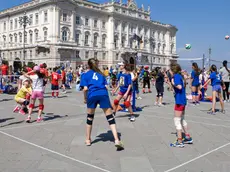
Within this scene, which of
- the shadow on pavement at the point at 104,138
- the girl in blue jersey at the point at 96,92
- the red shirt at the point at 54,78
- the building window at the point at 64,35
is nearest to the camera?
the girl in blue jersey at the point at 96,92

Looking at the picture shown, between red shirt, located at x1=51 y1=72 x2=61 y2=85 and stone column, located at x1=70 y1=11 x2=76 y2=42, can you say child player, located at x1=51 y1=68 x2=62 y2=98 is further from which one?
stone column, located at x1=70 y1=11 x2=76 y2=42

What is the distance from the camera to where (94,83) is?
584 centimetres

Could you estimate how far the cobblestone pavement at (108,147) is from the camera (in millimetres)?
4797

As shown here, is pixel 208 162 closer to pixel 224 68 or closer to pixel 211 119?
pixel 211 119

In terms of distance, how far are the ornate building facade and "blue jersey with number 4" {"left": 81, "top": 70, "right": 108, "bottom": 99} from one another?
44.5 metres

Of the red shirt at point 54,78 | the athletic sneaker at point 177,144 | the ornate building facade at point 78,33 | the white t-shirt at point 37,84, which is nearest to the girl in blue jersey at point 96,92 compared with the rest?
the athletic sneaker at point 177,144

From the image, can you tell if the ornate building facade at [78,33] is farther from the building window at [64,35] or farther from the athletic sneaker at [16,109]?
the athletic sneaker at [16,109]

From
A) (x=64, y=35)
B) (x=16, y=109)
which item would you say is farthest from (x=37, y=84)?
(x=64, y=35)

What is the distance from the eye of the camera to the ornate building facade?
5890cm

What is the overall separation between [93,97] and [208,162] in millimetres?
2376

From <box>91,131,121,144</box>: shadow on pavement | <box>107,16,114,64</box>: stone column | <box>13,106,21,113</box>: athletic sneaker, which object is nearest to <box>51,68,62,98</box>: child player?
<box>13,106,21,113</box>: athletic sneaker

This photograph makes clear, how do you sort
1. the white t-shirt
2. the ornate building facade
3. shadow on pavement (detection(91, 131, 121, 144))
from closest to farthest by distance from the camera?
shadow on pavement (detection(91, 131, 121, 144)) < the white t-shirt < the ornate building facade

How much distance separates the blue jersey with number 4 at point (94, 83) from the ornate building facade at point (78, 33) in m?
44.5

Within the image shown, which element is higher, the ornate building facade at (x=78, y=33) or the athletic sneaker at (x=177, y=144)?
the ornate building facade at (x=78, y=33)
